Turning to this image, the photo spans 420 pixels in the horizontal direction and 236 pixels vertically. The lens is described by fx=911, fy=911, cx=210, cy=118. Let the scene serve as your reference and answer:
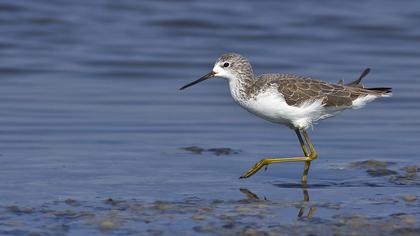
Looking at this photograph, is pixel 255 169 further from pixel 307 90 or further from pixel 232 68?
pixel 232 68

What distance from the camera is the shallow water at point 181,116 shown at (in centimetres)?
782

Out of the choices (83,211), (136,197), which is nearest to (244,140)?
(136,197)

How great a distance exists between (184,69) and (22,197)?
790 centimetres

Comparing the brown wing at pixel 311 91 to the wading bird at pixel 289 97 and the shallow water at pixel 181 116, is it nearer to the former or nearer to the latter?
the wading bird at pixel 289 97

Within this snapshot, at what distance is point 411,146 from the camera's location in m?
10.4

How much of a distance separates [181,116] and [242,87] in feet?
9.17

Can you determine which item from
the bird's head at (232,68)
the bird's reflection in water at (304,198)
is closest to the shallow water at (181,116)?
the bird's reflection in water at (304,198)

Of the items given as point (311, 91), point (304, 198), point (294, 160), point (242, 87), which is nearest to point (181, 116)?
point (242, 87)

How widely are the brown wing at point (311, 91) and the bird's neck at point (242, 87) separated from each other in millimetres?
191

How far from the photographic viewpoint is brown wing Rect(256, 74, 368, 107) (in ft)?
29.8

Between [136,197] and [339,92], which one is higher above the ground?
[339,92]

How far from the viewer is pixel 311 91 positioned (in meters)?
9.26

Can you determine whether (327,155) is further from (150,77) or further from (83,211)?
(150,77)

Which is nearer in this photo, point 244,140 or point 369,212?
point 369,212
